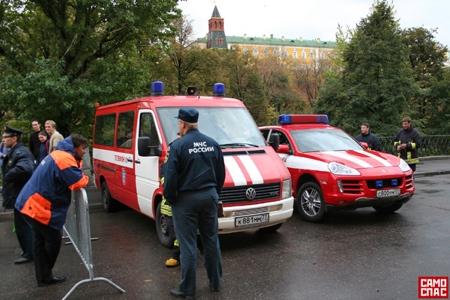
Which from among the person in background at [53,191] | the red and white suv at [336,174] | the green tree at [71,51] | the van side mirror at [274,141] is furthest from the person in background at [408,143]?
the person in background at [53,191]

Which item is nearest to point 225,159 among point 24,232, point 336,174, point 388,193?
point 336,174

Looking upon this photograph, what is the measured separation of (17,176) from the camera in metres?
5.57

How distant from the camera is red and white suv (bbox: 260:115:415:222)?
23.1ft

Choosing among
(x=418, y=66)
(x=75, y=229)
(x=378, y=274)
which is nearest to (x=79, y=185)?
(x=75, y=229)

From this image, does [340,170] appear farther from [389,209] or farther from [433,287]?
[433,287]

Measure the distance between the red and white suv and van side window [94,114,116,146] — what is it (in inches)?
127

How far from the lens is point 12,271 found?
5.39 m

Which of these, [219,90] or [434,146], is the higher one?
[219,90]

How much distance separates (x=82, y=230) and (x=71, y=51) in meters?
9.52

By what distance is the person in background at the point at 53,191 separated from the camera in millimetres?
4414

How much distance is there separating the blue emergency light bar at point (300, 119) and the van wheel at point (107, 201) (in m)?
3.97

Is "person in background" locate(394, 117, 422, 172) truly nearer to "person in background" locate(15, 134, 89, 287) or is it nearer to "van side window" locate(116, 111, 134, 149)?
"van side window" locate(116, 111, 134, 149)

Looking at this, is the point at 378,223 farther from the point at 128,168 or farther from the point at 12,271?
the point at 12,271

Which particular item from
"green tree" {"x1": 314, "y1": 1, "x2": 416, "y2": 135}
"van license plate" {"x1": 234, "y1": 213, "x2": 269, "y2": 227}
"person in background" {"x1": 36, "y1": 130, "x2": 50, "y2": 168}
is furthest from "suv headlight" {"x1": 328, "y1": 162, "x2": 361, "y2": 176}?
"green tree" {"x1": 314, "y1": 1, "x2": 416, "y2": 135}
